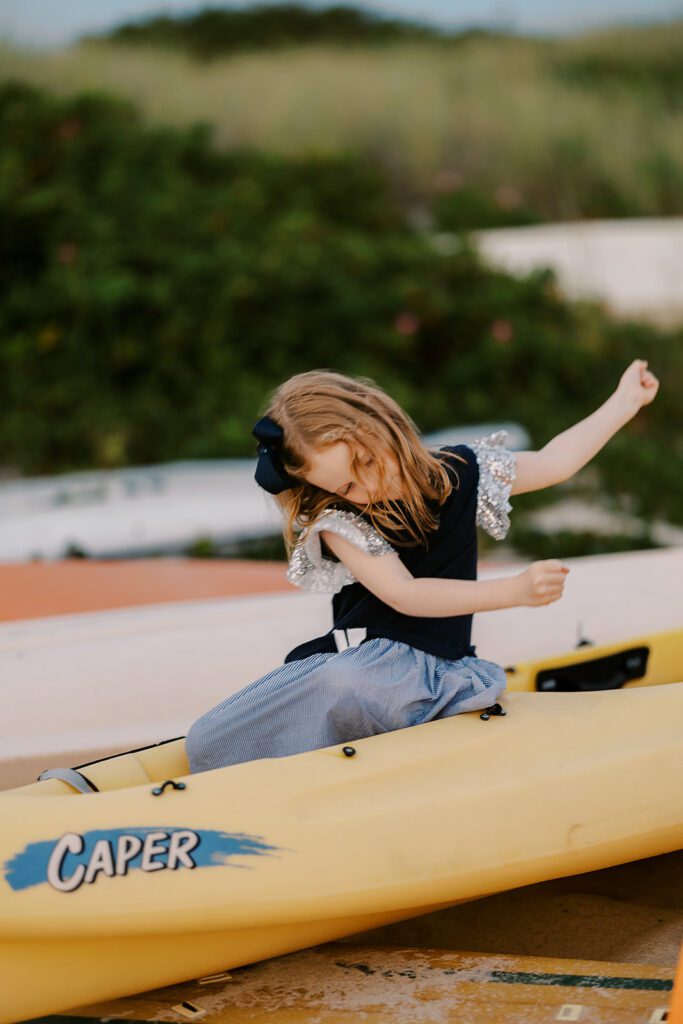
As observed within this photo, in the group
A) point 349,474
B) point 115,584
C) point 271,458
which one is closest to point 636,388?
point 349,474

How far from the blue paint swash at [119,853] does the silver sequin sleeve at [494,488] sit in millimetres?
722

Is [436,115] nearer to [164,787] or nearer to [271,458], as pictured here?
[271,458]

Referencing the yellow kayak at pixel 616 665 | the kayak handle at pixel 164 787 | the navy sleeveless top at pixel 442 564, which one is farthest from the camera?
the yellow kayak at pixel 616 665

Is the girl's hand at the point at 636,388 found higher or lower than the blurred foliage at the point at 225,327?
lower

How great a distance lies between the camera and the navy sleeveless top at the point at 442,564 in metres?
2.25

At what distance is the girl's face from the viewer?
7.05 feet

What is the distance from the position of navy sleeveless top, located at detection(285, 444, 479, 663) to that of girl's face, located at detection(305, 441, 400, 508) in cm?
8

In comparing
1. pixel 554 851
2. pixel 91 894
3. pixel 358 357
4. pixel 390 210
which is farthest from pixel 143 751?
pixel 390 210

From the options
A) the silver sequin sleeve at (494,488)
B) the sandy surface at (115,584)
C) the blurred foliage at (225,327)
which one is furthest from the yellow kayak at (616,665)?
the blurred foliage at (225,327)

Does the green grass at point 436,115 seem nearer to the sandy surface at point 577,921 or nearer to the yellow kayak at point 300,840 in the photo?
the sandy surface at point 577,921

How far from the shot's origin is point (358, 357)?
7.64 metres

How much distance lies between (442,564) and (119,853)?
30.2 inches

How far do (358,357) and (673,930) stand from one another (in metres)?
5.66

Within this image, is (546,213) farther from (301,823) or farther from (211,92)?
(301,823)
